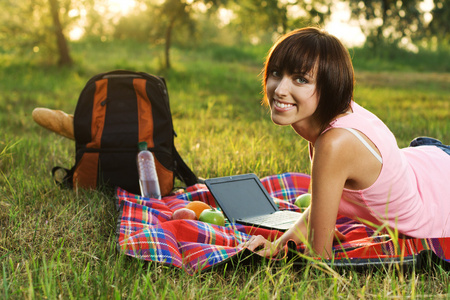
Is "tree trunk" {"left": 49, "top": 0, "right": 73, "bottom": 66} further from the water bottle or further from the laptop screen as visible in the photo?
the laptop screen

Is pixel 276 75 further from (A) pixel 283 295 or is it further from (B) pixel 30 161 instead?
(B) pixel 30 161

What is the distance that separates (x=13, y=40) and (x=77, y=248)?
10.8 meters

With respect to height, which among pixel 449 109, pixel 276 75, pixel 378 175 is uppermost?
Answer: pixel 276 75

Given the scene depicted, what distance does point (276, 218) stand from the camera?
10.3 feet

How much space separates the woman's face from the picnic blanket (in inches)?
23.2

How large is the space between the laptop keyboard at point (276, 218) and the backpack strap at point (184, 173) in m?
0.86

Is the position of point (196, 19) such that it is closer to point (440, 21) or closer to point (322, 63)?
point (440, 21)

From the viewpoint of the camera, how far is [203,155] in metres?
4.43

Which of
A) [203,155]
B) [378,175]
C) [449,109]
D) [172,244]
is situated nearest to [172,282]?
[172,244]

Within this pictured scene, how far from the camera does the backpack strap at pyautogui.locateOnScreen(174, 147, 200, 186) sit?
3904 mm

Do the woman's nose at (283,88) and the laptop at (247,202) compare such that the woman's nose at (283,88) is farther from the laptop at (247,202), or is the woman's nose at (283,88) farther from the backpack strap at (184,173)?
the backpack strap at (184,173)

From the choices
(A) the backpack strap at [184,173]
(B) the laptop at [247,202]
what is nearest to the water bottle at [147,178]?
(A) the backpack strap at [184,173]

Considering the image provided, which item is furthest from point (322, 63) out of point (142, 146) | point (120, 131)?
point (120, 131)

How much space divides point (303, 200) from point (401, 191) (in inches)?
46.8
